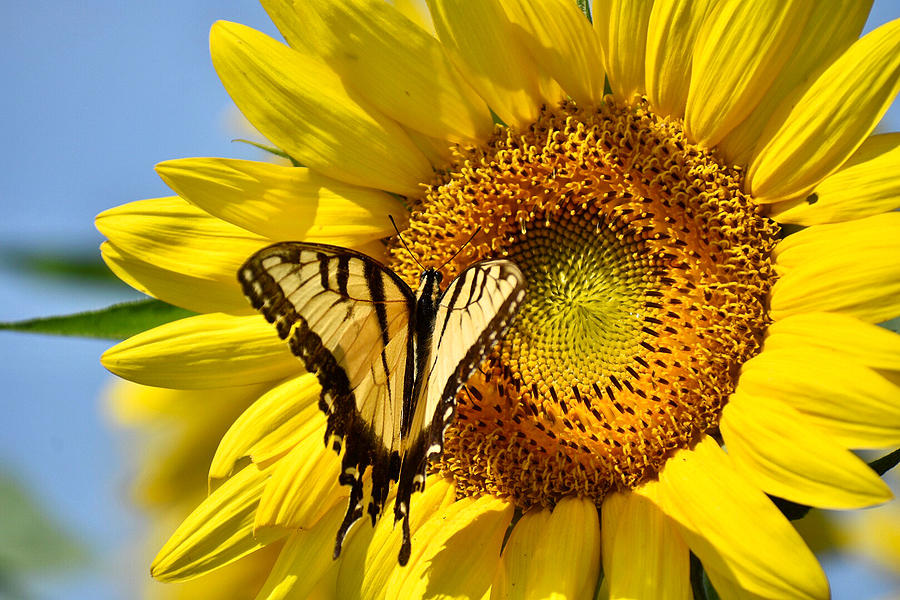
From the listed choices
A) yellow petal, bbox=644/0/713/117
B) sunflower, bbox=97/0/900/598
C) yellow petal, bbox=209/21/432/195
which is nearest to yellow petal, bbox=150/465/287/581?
sunflower, bbox=97/0/900/598

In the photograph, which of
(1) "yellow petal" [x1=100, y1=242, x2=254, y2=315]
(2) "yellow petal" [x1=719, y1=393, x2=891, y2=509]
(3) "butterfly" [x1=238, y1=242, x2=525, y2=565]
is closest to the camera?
(2) "yellow petal" [x1=719, y1=393, x2=891, y2=509]

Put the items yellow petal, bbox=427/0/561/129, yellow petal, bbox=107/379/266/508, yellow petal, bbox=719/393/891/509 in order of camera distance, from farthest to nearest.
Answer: yellow petal, bbox=107/379/266/508
yellow petal, bbox=427/0/561/129
yellow petal, bbox=719/393/891/509

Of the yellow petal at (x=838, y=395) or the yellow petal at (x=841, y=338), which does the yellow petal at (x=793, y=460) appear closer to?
the yellow petal at (x=838, y=395)

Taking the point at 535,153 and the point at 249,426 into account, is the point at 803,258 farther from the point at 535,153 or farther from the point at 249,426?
the point at 249,426

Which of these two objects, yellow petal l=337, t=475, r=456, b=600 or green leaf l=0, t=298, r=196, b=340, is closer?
green leaf l=0, t=298, r=196, b=340

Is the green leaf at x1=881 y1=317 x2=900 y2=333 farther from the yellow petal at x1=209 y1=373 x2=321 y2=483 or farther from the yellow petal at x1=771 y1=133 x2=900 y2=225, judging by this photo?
the yellow petal at x1=209 y1=373 x2=321 y2=483

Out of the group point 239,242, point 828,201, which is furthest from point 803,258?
point 239,242

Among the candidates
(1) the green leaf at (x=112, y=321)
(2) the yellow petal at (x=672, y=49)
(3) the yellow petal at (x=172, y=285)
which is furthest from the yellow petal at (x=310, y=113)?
(2) the yellow petal at (x=672, y=49)
